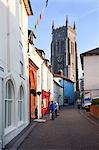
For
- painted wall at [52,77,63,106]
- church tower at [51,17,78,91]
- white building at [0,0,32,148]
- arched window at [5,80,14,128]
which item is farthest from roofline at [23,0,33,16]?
church tower at [51,17,78,91]

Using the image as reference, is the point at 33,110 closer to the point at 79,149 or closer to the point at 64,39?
the point at 79,149

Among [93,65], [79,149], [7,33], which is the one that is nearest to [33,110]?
[7,33]

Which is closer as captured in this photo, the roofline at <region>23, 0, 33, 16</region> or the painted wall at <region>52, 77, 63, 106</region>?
the roofline at <region>23, 0, 33, 16</region>

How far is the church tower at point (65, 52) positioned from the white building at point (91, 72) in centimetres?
5581

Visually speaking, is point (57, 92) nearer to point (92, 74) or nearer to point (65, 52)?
point (92, 74)

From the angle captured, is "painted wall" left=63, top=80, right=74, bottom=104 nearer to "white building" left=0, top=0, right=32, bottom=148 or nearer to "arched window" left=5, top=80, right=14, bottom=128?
"white building" left=0, top=0, right=32, bottom=148

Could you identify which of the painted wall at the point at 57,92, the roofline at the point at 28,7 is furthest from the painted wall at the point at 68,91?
the roofline at the point at 28,7

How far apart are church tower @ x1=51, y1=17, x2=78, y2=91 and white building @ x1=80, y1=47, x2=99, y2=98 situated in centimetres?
5581

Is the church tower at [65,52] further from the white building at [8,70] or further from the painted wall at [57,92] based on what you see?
the white building at [8,70]

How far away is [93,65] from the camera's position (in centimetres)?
5341

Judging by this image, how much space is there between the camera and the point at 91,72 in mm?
53281

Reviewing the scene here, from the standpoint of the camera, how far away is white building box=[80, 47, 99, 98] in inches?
2095

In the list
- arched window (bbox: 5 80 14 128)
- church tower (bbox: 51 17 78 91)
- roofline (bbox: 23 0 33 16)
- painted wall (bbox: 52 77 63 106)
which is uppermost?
church tower (bbox: 51 17 78 91)

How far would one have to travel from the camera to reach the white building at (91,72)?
5322 cm
